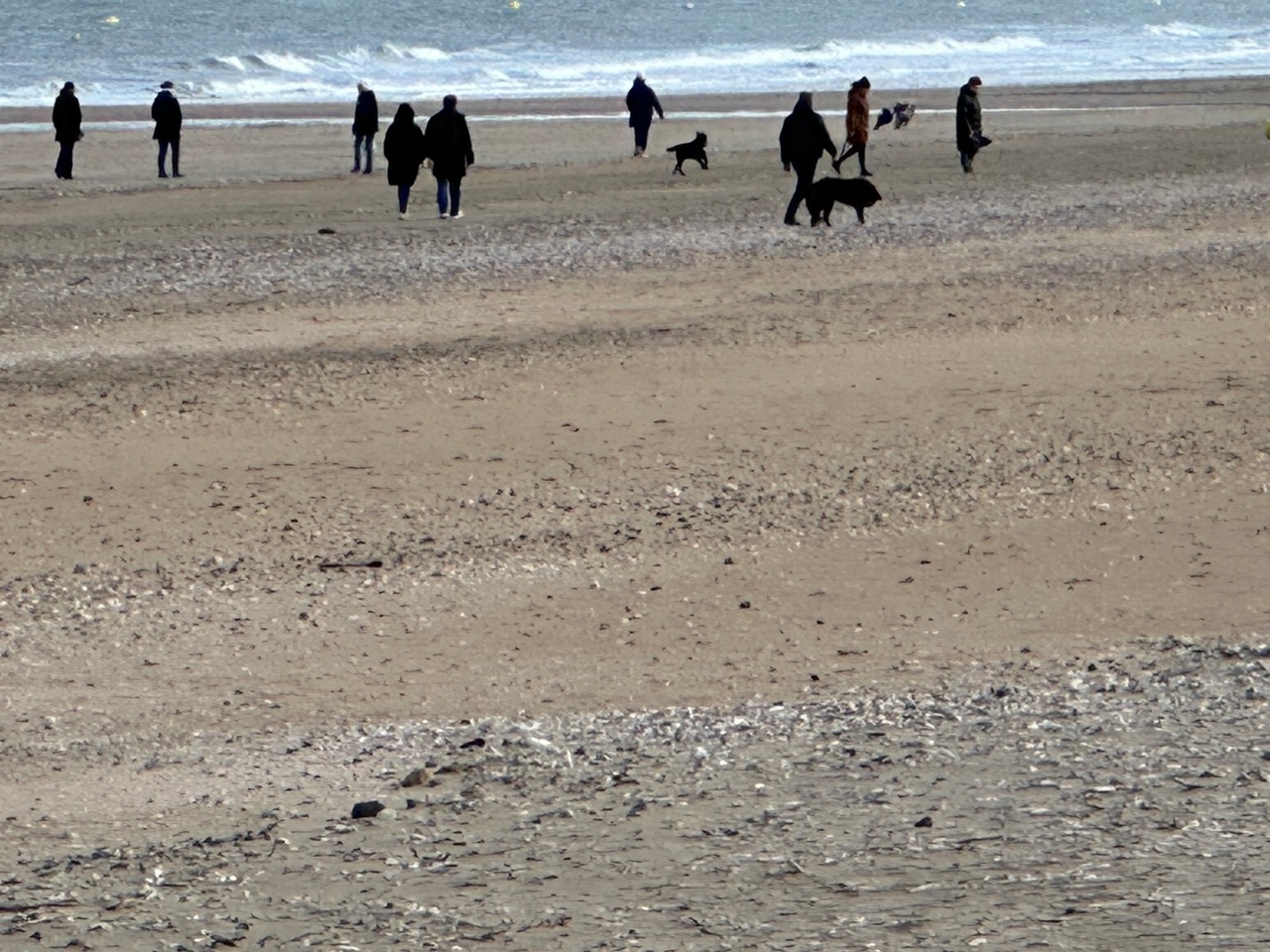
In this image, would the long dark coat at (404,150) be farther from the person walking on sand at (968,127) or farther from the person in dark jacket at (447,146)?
the person walking on sand at (968,127)

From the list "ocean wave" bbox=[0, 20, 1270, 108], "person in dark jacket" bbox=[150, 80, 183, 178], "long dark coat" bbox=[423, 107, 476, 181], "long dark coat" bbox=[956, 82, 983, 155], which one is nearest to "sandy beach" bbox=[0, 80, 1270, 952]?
"long dark coat" bbox=[423, 107, 476, 181]

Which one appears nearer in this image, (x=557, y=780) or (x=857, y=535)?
(x=557, y=780)

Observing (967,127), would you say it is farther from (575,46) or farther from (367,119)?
(575,46)

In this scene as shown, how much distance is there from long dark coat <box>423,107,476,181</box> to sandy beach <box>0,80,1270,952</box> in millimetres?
1056

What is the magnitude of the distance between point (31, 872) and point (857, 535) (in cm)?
452

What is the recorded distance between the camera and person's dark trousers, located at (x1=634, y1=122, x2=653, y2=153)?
25.1 metres

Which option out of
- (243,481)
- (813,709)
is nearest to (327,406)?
(243,481)

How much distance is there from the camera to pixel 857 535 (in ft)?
27.9

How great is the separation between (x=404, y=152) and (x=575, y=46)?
49414 millimetres

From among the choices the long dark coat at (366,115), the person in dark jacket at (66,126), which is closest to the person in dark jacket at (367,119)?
the long dark coat at (366,115)

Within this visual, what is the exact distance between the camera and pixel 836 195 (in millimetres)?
17281

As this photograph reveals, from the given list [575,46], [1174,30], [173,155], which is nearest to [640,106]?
[173,155]

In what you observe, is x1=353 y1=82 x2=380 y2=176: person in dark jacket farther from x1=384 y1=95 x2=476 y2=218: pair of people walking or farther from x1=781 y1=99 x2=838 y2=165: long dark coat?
x1=781 y1=99 x2=838 y2=165: long dark coat

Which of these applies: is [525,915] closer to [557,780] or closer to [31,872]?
[557,780]
